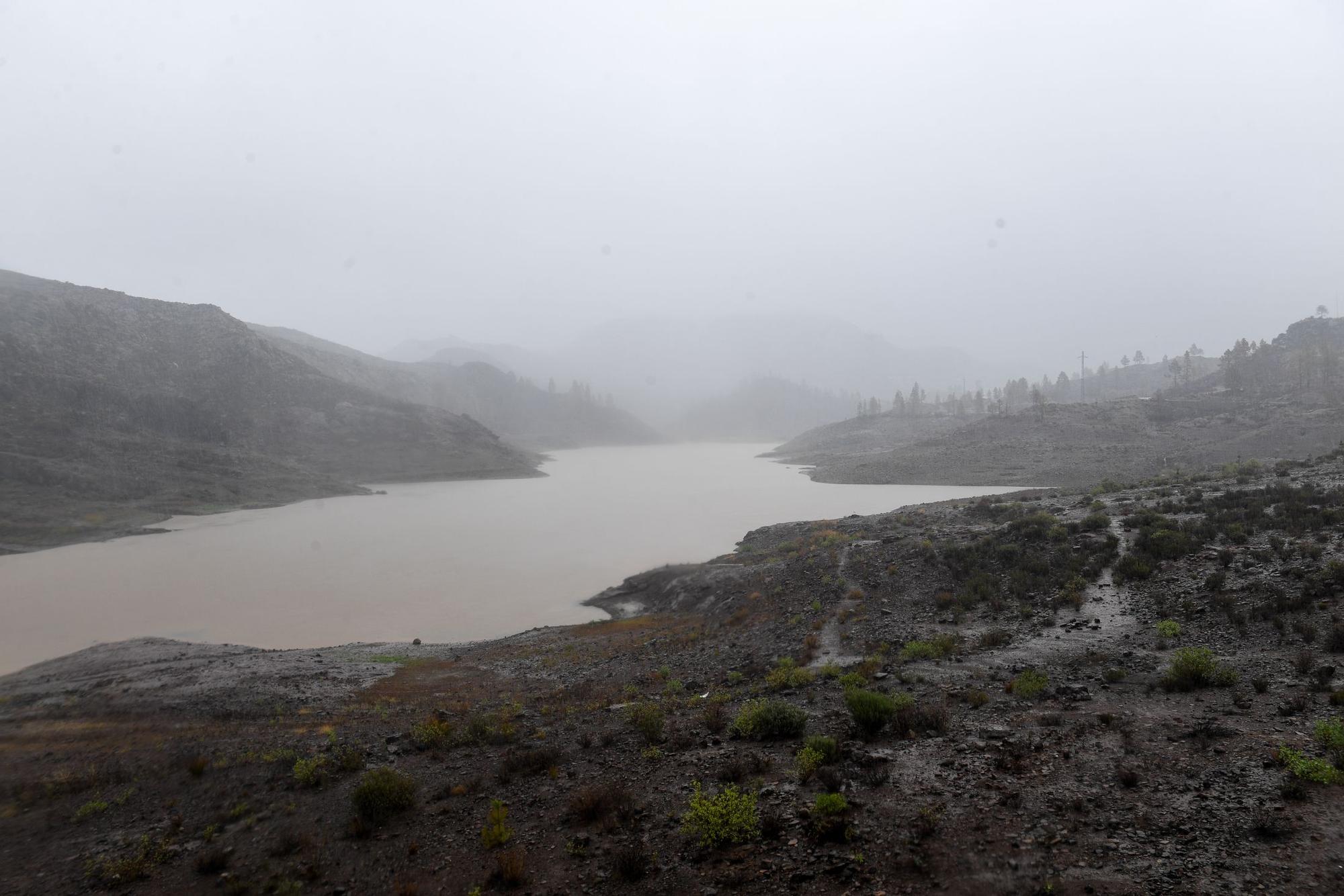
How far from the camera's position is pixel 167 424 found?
89688 millimetres

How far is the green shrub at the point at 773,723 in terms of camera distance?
415 inches

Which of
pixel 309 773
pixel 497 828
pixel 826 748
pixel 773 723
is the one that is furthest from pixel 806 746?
pixel 309 773

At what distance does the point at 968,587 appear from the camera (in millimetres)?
19094

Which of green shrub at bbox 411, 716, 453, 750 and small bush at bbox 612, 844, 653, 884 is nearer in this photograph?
small bush at bbox 612, 844, 653, 884

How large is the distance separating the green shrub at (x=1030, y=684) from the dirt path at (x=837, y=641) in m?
4.07

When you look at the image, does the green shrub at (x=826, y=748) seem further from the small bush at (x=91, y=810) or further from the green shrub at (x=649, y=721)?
the small bush at (x=91, y=810)

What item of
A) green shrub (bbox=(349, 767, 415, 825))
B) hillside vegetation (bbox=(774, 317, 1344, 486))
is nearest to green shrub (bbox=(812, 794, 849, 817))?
green shrub (bbox=(349, 767, 415, 825))

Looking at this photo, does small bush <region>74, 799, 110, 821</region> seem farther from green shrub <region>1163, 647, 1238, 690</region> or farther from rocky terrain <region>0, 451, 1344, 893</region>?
green shrub <region>1163, 647, 1238, 690</region>

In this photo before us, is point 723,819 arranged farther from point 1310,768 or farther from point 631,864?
point 1310,768

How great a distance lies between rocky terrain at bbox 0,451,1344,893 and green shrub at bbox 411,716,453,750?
7 centimetres

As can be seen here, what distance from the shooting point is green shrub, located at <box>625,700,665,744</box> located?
11148 millimetres

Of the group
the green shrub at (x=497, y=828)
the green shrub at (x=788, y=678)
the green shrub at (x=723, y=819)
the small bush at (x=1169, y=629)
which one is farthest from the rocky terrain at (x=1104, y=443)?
the green shrub at (x=497, y=828)

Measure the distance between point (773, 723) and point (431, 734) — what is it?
7096mm

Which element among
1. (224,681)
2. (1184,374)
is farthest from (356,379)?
(1184,374)
